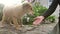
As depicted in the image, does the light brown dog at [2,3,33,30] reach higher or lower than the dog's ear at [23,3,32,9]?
lower

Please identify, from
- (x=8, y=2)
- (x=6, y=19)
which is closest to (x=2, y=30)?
(x=6, y=19)

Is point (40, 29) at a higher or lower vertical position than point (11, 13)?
lower

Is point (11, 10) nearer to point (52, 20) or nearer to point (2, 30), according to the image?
point (2, 30)

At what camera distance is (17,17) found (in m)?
0.91

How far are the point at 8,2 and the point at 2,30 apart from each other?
0.58 feet

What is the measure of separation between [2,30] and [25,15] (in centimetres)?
17

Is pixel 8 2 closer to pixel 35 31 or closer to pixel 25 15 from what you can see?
pixel 25 15

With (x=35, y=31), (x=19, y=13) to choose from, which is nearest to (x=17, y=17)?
(x=19, y=13)

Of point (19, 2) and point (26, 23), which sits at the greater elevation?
point (19, 2)

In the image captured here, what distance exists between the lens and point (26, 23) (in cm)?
89

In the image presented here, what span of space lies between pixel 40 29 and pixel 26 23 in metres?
0.09

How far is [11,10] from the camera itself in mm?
899

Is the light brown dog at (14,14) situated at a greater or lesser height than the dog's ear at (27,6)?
lesser

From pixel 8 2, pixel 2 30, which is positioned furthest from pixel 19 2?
pixel 2 30
